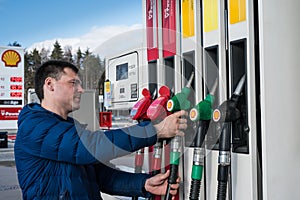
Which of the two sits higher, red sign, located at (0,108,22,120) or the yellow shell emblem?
the yellow shell emblem

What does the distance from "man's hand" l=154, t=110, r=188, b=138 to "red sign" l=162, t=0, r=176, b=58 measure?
0.35m

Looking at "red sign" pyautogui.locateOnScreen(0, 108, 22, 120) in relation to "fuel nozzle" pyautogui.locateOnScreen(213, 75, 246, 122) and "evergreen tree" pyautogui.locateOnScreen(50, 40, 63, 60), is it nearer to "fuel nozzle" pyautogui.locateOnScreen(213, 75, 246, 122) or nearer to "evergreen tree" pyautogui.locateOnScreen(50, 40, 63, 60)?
"evergreen tree" pyautogui.locateOnScreen(50, 40, 63, 60)

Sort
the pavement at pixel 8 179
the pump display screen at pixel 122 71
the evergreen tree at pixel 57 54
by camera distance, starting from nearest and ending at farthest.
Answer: the pump display screen at pixel 122 71 → the evergreen tree at pixel 57 54 → the pavement at pixel 8 179

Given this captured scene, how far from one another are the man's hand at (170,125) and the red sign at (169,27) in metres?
0.35

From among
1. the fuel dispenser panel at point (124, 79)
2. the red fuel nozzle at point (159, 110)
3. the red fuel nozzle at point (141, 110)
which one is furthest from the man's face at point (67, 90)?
the fuel dispenser panel at point (124, 79)

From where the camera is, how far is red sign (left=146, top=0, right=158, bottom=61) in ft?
5.61

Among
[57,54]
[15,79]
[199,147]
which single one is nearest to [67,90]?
[199,147]

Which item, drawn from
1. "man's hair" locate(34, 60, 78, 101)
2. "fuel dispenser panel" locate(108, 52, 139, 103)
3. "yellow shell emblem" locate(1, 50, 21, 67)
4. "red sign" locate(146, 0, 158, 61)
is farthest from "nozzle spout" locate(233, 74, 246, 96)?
"yellow shell emblem" locate(1, 50, 21, 67)

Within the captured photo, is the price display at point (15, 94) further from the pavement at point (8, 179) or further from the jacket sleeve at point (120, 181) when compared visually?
the jacket sleeve at point (120, 181)

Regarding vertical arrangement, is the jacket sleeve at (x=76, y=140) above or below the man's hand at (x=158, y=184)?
above

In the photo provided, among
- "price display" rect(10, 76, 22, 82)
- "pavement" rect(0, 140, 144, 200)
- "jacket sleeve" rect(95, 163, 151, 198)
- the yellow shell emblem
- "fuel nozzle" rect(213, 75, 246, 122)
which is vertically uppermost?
the yellow shell emblem

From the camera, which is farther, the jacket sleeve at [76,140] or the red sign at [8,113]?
the red sign at [8,113]

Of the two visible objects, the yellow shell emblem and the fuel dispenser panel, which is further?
the yellow shell emblem

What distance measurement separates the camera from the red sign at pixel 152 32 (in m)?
1.71
